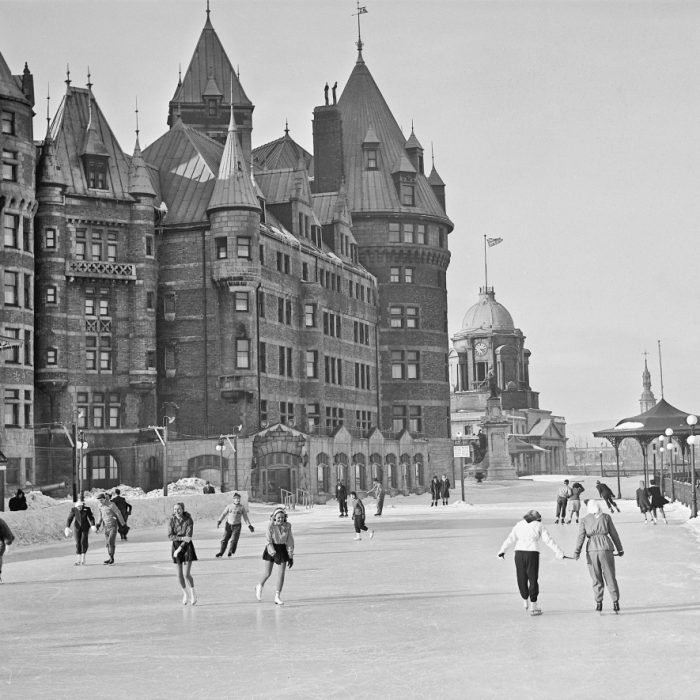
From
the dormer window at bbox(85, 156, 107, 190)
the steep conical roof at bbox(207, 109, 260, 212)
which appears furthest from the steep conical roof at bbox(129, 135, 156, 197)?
the steep conical roof at bbox(207, 109, 260, 212)

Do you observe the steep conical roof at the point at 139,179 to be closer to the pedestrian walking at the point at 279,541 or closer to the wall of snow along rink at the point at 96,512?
the wall of snow along rink at the point at 96,512

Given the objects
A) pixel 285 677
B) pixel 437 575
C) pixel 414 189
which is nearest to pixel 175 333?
pixel 414 189

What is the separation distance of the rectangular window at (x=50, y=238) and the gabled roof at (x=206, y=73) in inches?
1030

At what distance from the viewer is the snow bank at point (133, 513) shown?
42.0m

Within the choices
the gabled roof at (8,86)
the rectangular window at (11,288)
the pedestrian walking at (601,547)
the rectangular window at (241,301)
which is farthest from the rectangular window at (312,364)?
the pedestrian walking at (601,547)

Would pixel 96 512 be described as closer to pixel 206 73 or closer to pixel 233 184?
pixel 233 184

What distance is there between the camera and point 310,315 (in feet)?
290

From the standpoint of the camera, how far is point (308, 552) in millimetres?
37125

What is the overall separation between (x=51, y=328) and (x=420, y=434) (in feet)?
118

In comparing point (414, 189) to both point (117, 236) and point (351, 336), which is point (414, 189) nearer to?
point (351, 336)

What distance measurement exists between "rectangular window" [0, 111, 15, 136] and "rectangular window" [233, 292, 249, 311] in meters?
17.0

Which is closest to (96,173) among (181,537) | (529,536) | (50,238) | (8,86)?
(50,238)

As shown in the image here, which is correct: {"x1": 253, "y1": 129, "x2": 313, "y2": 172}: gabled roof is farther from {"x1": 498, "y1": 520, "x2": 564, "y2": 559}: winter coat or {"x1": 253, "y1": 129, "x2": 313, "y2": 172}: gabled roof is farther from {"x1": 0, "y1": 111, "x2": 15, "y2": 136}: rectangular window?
{"x1": 498, "y1": 520, "x2": 564, "y2": 559}: winter coat

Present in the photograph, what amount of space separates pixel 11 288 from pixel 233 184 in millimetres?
16171
